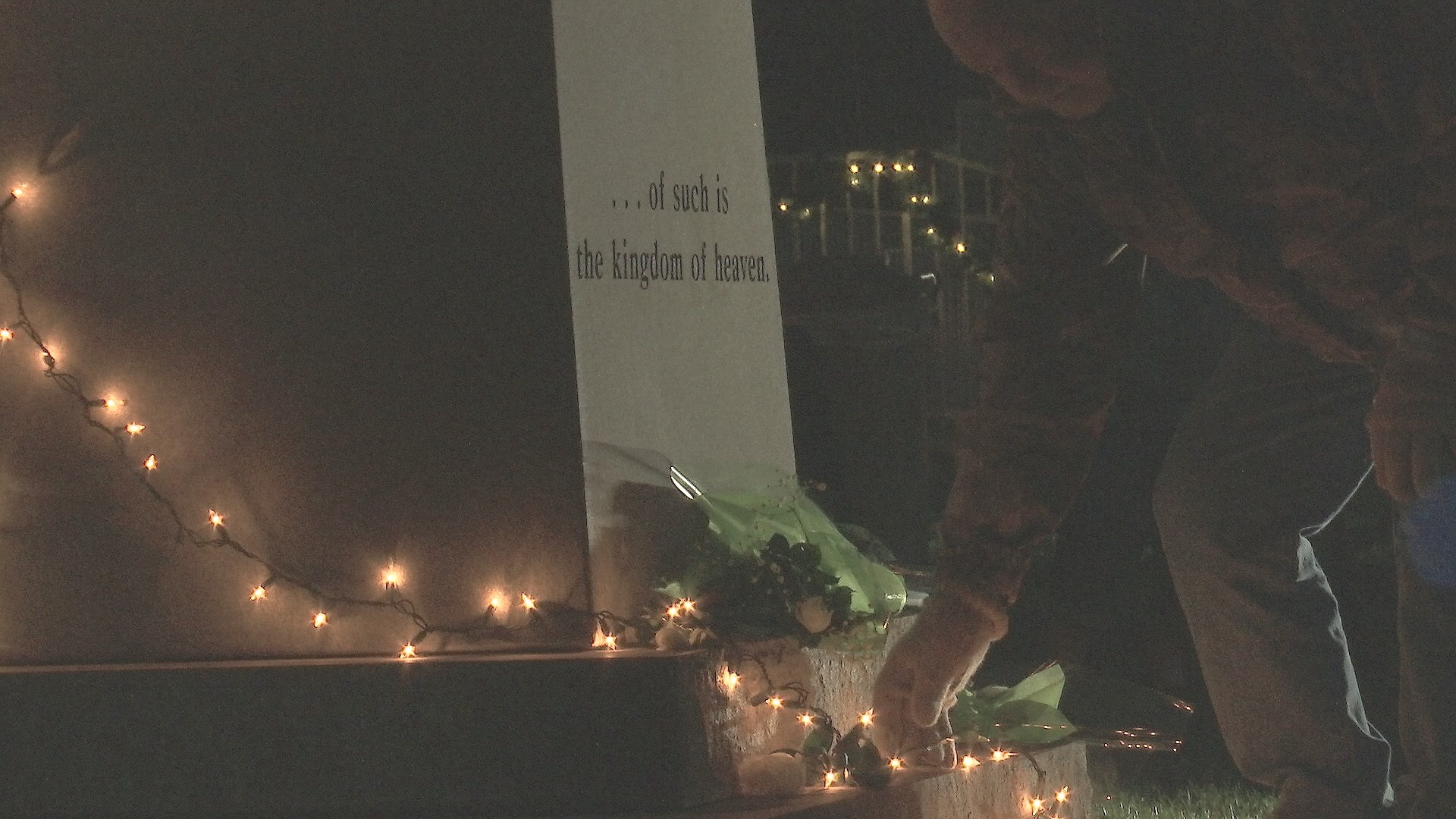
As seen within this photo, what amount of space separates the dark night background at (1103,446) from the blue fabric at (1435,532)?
3.70 meters

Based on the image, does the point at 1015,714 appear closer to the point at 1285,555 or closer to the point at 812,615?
the point at 812,615

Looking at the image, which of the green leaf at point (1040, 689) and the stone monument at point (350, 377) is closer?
the stone monument at point (350, 377)

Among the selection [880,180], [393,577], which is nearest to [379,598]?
[393,577]

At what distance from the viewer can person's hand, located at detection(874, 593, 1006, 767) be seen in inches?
118

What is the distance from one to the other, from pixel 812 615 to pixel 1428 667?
111 cm

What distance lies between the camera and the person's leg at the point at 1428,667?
8.75 ft

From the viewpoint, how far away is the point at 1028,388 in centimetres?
292

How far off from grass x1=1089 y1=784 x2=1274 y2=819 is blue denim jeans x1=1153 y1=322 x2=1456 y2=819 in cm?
105

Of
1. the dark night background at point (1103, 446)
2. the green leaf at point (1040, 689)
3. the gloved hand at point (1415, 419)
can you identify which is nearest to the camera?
the gloved hand at point (1415, 419)

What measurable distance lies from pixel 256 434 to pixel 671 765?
115 cm

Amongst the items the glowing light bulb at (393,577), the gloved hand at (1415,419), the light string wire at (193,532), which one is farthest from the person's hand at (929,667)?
the glowing light bulb at (393,577)

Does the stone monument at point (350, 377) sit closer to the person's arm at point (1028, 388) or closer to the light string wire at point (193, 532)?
the light string wire at point (193, 532)

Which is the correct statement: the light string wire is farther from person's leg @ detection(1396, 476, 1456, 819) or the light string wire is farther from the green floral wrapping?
person's leg @ detection(1396, 476, 1456, 819)

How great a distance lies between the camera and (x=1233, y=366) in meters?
3.11
